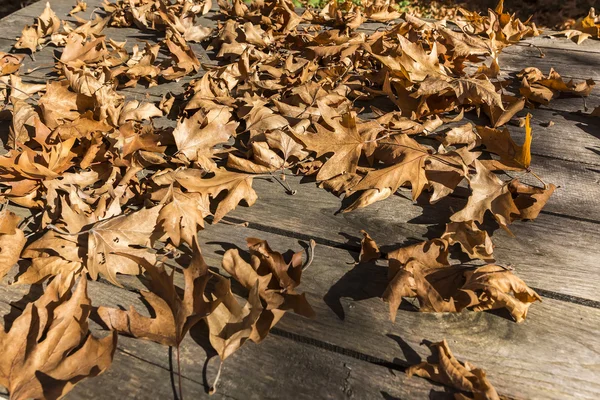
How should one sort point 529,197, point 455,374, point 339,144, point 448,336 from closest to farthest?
point 455,374
point 448,336
point 529,197
point 339,144

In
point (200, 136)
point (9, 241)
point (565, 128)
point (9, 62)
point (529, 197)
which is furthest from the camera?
point (9, 62)

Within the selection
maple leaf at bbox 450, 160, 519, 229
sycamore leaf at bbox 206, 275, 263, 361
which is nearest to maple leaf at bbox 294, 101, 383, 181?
maple leaf at bbox 450, 160, 519, 229

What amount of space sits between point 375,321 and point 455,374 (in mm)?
221

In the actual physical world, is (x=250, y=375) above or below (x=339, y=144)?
below

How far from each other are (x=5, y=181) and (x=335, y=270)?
108 centimetres

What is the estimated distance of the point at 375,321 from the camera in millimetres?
1161

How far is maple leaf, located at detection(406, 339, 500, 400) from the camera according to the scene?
0.98 m

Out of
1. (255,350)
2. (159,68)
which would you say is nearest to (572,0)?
(159,68)

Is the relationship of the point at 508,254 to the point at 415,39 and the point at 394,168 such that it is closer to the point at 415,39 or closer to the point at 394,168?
the point at 394,168

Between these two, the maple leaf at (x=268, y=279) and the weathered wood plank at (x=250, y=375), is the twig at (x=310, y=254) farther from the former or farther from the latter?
the weathered wood plank at (x=250, y=375)

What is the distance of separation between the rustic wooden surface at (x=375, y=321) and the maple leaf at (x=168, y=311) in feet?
0.10

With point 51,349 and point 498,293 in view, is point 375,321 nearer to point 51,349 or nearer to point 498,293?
point 498,293

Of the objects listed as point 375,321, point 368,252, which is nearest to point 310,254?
point 368,252

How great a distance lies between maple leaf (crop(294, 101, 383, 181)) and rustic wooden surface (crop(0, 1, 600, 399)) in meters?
0.10
